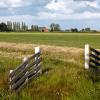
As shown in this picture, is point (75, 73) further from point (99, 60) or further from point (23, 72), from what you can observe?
point (99, 60)

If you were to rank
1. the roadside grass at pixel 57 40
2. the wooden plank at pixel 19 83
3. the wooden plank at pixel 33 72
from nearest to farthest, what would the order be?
the wooden plank at pixel 19 83, the wooden plank at pixel 33 72, the roadside grass at pixel 57 40

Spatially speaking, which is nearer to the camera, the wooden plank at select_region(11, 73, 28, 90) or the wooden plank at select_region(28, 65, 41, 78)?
the wooden plank at select_region(11, 73, 28, 90)

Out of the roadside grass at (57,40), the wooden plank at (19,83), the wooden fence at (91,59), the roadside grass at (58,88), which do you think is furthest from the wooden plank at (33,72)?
the roadside grass at (57,40)

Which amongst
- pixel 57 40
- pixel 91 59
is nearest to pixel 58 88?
pixel 91 59

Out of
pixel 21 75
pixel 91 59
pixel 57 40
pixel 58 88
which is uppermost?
pixel 21 75

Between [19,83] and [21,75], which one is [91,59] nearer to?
[21,75]

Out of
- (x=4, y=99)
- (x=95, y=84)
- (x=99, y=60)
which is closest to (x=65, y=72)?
(x=95, y=84)

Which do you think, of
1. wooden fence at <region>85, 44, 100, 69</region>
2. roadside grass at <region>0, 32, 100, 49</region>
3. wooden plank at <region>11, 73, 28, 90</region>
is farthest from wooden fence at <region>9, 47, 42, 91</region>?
roadside grass at <region>0, 32, 100, 49</region>

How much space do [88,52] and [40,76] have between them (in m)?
4.28

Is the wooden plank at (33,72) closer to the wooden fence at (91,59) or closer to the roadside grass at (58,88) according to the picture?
the roadside grass at (58,88)

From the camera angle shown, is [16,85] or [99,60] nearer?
Answer: [16,85]

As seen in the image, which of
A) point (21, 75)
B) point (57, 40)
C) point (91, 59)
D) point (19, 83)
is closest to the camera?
point (19, 83)

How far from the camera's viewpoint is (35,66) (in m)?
15.4

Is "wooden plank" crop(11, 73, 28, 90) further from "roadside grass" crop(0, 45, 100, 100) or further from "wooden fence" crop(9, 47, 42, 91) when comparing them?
"roadside grass" crop(0, 45, 100, 100)
